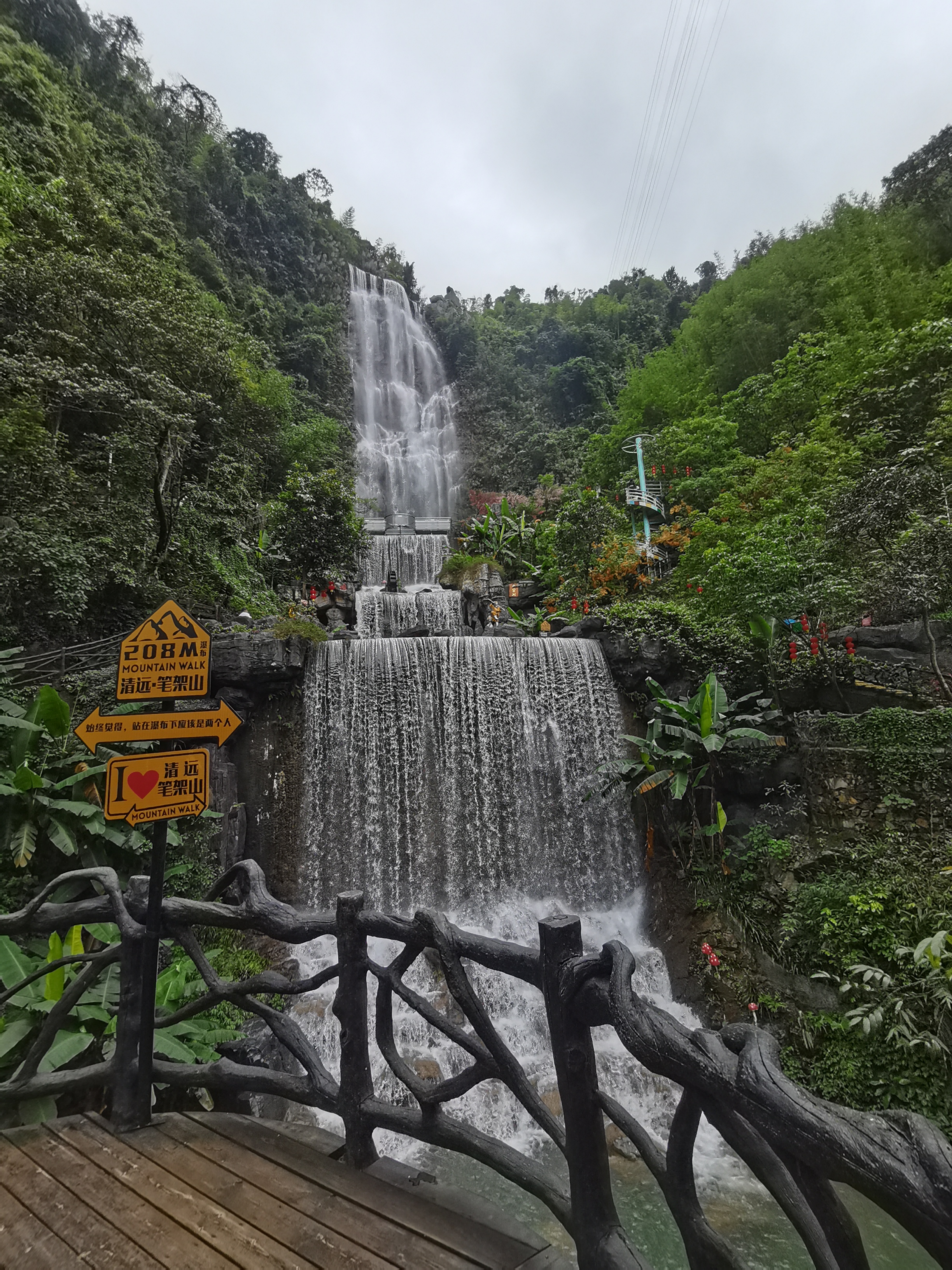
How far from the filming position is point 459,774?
28.0 ft

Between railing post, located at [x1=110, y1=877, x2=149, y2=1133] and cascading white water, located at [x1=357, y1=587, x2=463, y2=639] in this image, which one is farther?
cascading white water, located at [x1=357, y1=587, x2=463, y2=639]

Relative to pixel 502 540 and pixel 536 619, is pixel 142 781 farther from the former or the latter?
pixel 502 540

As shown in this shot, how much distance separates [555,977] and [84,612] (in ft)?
32.3

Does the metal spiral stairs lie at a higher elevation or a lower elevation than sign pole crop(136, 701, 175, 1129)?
higher

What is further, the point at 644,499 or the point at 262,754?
the point at 644,499

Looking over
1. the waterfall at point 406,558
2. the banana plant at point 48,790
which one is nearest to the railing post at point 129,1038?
the banana plant at point 48,790

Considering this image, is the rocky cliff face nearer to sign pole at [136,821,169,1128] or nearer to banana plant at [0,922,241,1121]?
banana plant at [0,922,241,1121]

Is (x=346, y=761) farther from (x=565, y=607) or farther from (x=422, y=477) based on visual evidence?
(x=422, y=477)

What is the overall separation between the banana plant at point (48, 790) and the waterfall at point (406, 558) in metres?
10.8

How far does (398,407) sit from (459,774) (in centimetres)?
2324

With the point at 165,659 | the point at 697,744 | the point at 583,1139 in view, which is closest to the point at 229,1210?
the point at 583,1139

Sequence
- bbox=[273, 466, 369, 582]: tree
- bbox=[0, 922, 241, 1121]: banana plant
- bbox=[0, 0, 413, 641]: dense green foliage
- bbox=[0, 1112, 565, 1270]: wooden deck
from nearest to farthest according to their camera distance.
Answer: bbox=[0, 1112, 565, 1270]: wooden deck, bbox=[0, 922, 241, 1121]: banana plant, bbox=[0, 0, 413, 641]: dense green foliage, bbox=[273, 466, 369, 582]: tree

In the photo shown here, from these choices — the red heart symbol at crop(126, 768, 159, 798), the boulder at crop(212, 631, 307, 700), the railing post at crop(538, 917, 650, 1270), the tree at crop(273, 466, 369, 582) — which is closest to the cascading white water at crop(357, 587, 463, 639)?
the tree at crop(273, 466, 369, 582)

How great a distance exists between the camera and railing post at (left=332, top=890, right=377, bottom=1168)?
1790 millimetres
